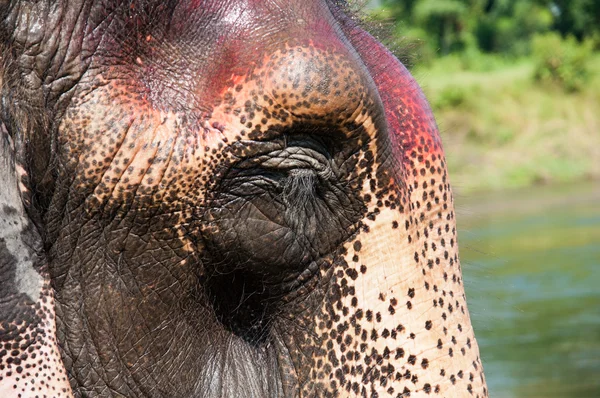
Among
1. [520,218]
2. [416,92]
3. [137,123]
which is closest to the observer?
[137,123]

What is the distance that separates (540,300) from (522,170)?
39.8 ft

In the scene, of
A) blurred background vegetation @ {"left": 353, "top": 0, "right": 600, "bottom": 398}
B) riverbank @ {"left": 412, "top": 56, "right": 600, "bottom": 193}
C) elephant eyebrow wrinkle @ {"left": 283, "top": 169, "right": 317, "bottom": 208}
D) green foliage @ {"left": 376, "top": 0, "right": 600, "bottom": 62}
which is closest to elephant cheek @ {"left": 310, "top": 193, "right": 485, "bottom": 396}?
elephant eyebrow wrinkle @ {"left": 283, "top": 169, "right": 317, "bottom": 208}

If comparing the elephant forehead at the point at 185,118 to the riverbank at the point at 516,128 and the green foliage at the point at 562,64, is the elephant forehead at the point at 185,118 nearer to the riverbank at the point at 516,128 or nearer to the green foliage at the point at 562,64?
the riverbank at the point at 516,128

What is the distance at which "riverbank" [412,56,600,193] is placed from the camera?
20.8 metres

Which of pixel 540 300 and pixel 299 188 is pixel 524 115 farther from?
pixel 299 188

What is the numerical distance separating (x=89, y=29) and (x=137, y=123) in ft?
0.62

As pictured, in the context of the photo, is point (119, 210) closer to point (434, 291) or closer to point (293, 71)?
point (293, 71)

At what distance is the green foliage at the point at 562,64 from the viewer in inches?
968

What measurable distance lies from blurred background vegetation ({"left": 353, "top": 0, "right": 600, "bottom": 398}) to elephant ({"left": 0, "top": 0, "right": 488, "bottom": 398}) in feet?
1.45

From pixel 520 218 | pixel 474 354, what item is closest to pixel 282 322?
pixel 474 354

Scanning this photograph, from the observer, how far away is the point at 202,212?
71.1 inches

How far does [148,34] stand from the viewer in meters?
1.81

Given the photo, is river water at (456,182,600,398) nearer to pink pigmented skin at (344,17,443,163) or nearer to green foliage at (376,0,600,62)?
pink pigmented skin at (344,17,443,163)

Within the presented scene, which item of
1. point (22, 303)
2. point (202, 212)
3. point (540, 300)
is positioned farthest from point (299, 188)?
point (540, 300)
